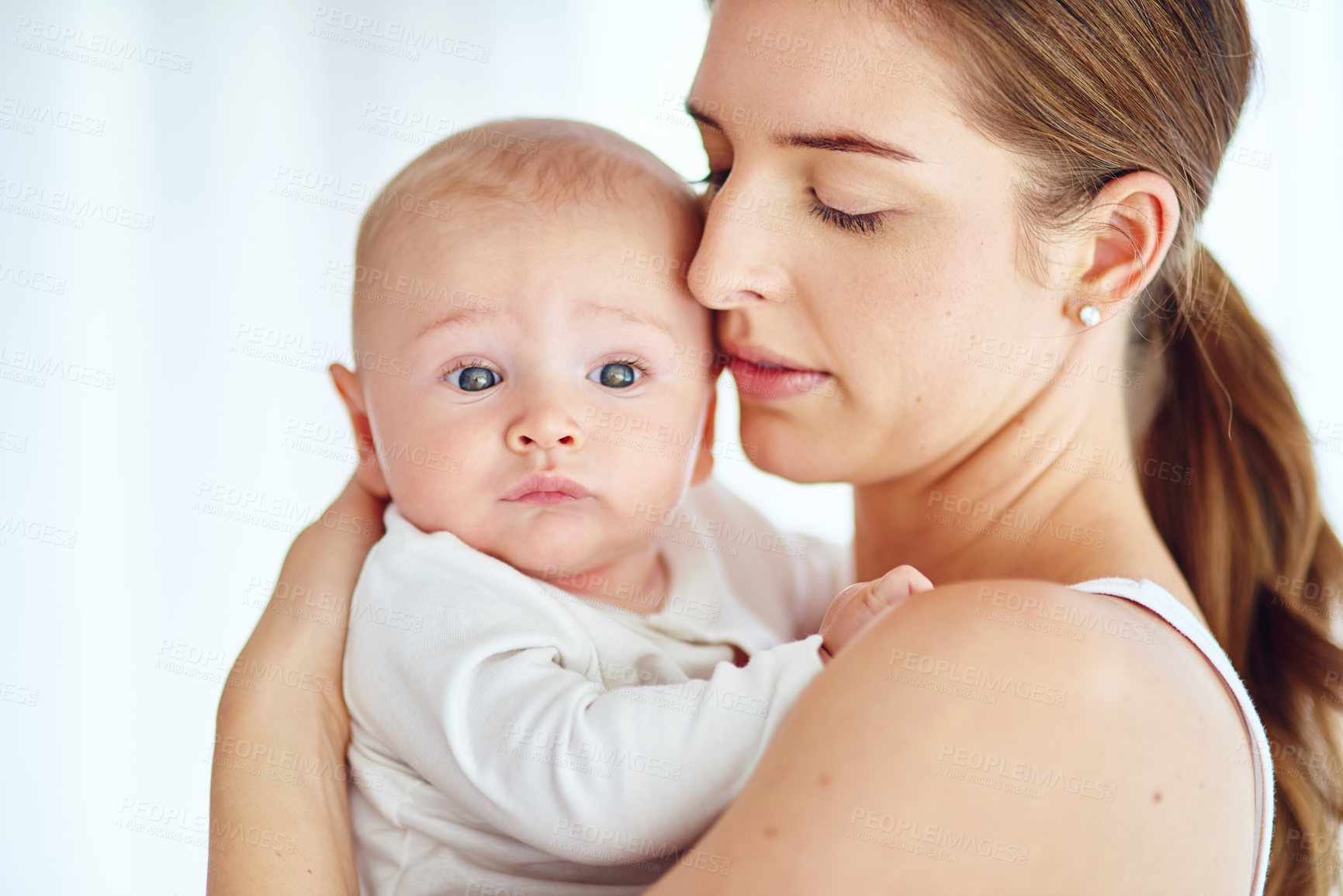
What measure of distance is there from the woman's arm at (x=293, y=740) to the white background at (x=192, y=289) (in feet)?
6.89

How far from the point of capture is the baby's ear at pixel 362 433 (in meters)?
1.72

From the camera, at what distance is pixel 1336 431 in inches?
123

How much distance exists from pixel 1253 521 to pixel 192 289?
2991 mm

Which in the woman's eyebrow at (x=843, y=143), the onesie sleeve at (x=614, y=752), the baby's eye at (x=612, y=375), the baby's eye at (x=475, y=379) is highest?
the woman's eyebrow at (x=843, y=143)

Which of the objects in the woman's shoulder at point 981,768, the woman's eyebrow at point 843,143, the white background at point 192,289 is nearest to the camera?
the woman's shoulder at point 981,768

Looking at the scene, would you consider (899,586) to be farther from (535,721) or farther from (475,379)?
(475,379)

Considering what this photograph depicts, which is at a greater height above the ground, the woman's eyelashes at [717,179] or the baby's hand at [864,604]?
the woman's eyelashes at [717,179]

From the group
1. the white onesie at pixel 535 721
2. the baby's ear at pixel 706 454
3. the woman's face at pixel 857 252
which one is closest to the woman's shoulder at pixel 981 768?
the white onesie at pixel 535 721

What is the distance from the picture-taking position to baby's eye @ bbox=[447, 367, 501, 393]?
155cm

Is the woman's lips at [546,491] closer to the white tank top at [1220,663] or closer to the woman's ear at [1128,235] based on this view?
the white tank top at [1220,663]

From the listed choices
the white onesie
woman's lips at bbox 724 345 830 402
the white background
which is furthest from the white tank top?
the white background

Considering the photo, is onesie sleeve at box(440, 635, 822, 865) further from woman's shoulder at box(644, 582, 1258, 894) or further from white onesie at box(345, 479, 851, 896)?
woman's shoulder at box(644, 582, 1258, 894)

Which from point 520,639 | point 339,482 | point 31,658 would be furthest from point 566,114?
point 520,639

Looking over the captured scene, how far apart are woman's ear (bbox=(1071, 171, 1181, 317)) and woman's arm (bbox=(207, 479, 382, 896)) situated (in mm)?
1118
